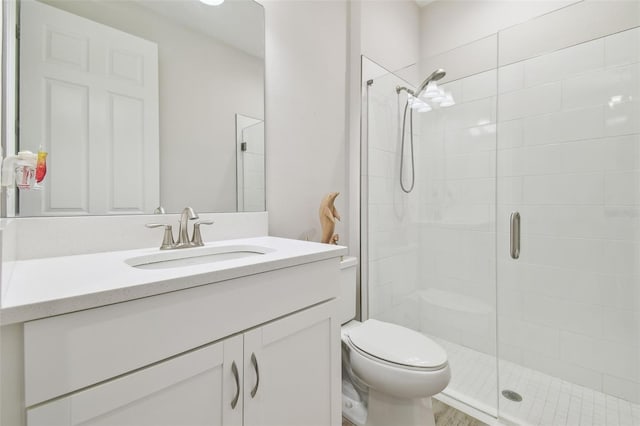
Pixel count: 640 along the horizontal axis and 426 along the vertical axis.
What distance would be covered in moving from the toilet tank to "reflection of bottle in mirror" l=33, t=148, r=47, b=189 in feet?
3.79

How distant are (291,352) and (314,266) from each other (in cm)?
27

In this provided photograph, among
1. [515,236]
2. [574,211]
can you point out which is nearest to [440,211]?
[515,236]

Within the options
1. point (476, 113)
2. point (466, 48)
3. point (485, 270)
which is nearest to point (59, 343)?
point (485, 270)

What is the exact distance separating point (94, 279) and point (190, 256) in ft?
1.36

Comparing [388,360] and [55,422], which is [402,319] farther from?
[55,422]

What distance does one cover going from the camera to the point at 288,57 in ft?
5.07

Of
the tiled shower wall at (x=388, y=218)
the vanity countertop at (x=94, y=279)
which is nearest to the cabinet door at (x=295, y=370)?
the vanity countertop at (x=94, y=279)

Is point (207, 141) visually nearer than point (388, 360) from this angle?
No

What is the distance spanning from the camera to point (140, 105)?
1084 millimetres

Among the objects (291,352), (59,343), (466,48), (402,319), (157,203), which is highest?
(466,48)

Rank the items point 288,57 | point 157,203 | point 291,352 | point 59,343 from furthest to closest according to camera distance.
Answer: point 288,57, point 157,203, point 291,352, point 59,343

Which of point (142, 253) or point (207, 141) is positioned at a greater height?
point (207, 141)

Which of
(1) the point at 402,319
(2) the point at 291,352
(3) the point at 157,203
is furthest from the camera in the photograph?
(1) the point at 402,319

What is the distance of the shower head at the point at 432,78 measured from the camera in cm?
189
